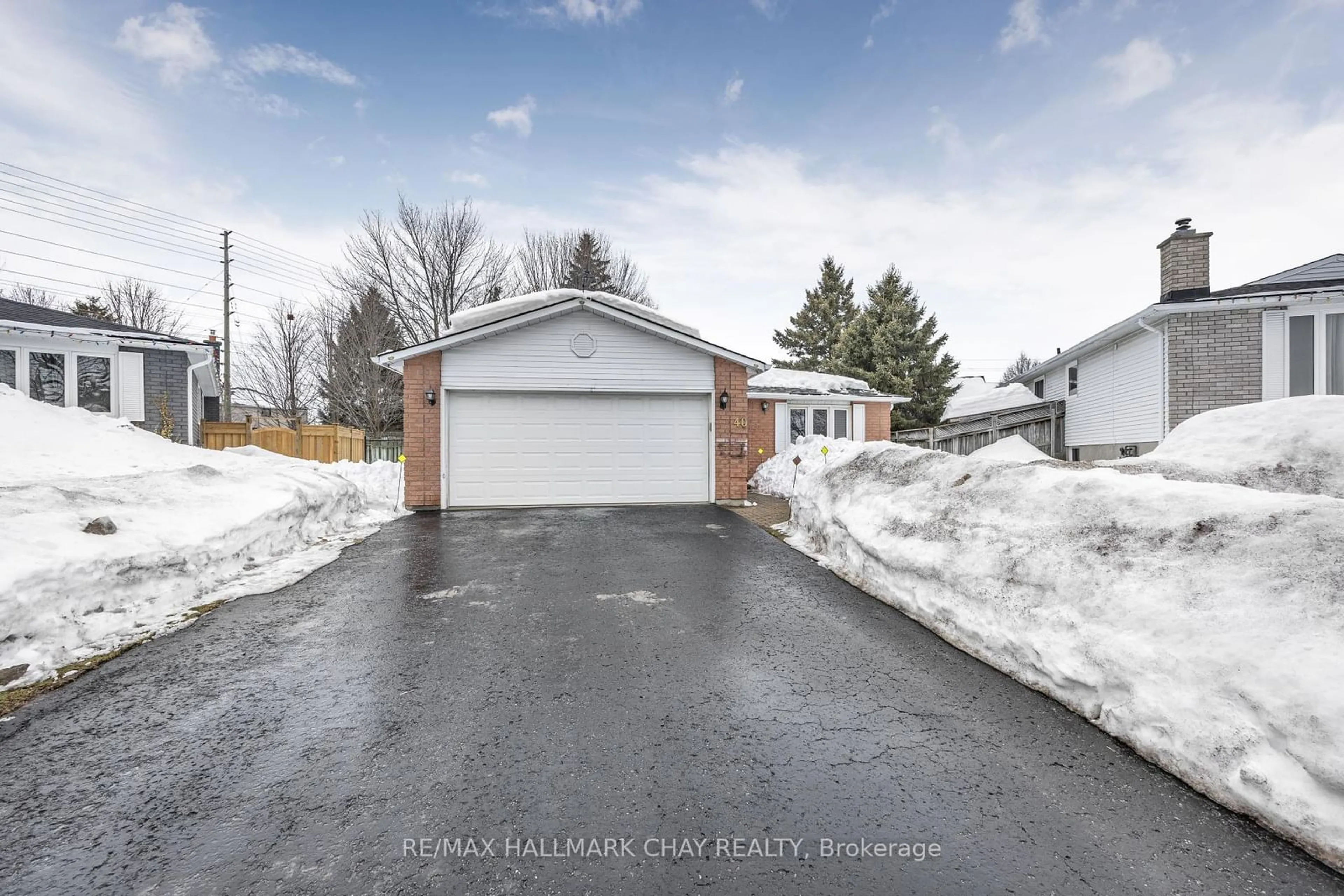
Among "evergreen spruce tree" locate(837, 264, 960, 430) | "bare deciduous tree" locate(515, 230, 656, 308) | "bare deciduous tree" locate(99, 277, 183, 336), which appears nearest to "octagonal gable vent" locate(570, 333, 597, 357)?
"bare deciduous tree" locate(515, 230, 656, 308)

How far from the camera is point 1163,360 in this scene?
421 inches

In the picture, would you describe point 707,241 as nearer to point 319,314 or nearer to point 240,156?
point 240,156

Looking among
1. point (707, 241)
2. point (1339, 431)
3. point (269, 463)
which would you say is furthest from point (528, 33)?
point (1339, 431)

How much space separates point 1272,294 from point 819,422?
10095 millimetres

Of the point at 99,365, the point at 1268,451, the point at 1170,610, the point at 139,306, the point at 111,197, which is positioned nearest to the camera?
the point at 1170,610

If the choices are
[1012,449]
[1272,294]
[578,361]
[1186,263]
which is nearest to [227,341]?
[578,361]

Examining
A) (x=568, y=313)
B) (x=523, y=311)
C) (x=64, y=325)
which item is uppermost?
(x=523, y=311)

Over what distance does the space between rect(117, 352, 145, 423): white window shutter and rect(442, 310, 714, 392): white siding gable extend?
9036mm

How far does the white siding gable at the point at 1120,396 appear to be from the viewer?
36.4ft

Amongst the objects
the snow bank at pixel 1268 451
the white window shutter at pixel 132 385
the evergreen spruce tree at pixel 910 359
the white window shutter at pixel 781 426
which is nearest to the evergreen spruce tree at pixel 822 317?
the evergreen spruce tree at pixel 910 359

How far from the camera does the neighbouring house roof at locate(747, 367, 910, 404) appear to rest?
637 inches

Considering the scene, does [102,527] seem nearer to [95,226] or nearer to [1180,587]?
[1180,587]

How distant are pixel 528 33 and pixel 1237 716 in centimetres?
1444

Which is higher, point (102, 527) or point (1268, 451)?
point (1268, 451)
